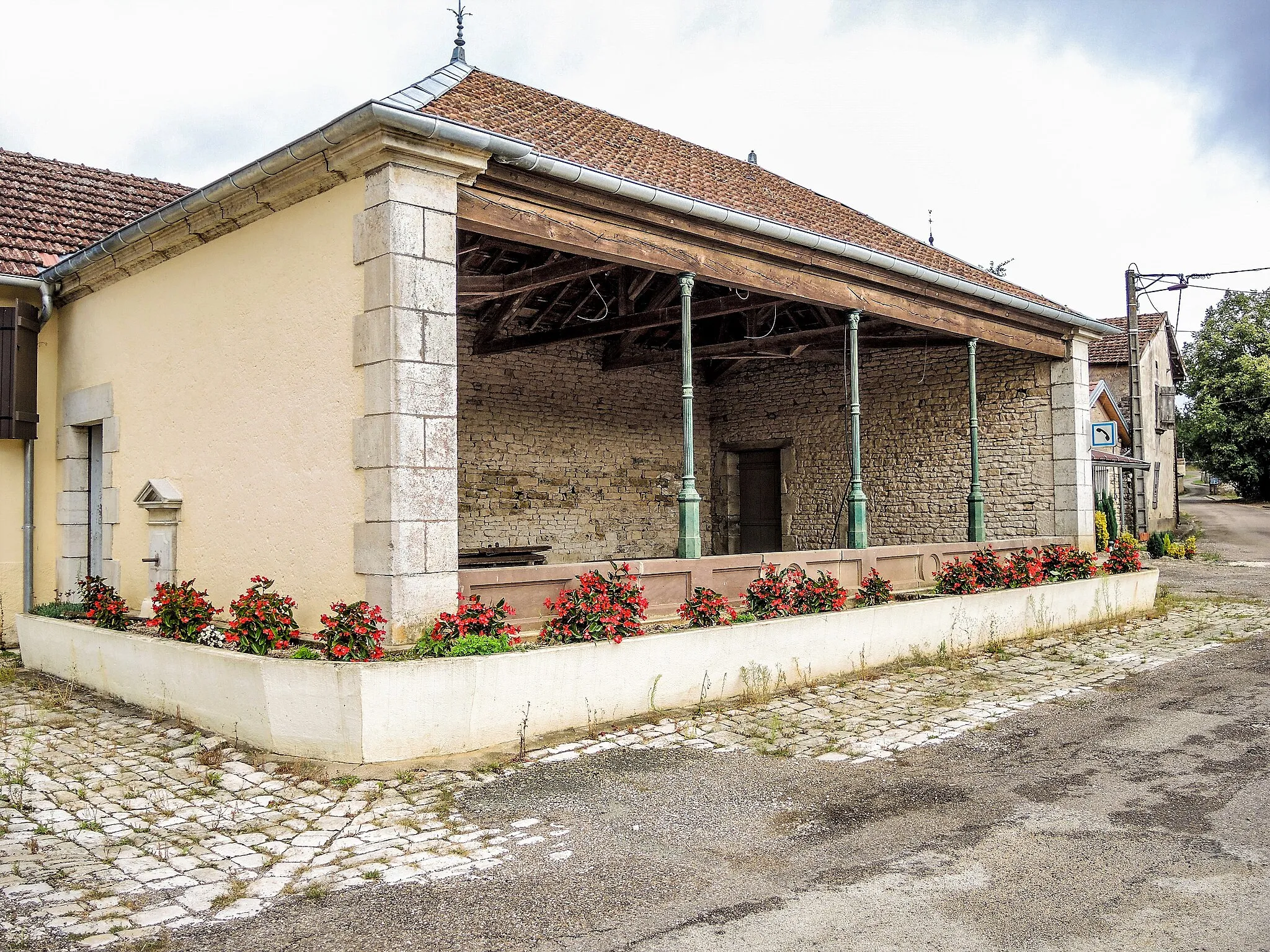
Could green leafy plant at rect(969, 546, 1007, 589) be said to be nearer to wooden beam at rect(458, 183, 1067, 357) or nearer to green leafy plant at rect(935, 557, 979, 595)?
green leafy plant at rect(935, 557, 979, 595)

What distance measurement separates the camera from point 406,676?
15.3ft

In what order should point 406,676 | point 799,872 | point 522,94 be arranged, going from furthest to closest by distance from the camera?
point 522,94 < point 406,676 < point 799,872

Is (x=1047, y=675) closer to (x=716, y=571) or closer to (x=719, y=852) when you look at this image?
(x=716, y=571)

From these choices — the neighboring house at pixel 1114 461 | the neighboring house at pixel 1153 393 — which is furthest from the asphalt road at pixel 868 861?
the neighboring house at pixel 1153 393

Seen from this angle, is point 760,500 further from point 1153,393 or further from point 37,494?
point 1153,393

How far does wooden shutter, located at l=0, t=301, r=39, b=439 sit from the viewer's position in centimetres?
794

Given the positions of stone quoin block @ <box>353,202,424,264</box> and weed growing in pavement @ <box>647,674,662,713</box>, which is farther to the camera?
weed growing in pavement @ <box>647,674,662,713</box>

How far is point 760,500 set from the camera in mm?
13344

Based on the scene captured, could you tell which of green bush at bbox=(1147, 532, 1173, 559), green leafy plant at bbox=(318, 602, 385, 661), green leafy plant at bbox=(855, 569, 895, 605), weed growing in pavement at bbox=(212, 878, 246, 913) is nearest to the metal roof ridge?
green leafy plant at bbox=(318, 602, 385, 661)

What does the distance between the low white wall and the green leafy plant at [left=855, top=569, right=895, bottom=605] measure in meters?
0.20

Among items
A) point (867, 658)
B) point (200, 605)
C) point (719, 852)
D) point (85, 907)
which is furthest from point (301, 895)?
point (867, 658)

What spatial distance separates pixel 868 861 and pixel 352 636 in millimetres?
2661

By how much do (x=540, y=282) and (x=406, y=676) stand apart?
4.17m

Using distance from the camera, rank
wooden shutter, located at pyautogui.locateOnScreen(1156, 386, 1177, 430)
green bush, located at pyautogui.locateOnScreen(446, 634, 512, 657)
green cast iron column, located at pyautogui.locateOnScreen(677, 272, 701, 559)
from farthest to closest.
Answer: wooden shutter, located at pyautogui.locateOnScreen(1156, 386, 1177, 430) < green cast iron column, located at pyautogui.locateOnScreen(677, 272, 701, 559) < green bush, located at pyautogui.locateOnScreen(446, 634, 512, 657)
